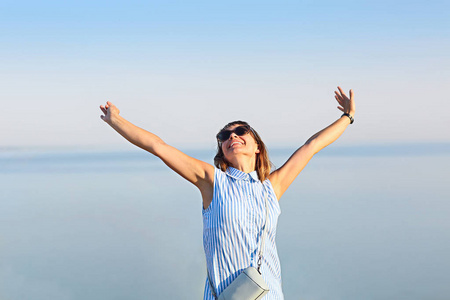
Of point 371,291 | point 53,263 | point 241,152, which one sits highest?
point 241,152

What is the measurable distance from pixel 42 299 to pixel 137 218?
4.64 meters

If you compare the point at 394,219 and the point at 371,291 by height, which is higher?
the point at 394,219

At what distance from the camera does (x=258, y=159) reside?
4.08 meters

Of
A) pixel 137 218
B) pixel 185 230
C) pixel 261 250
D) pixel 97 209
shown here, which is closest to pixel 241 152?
pixel 261 250

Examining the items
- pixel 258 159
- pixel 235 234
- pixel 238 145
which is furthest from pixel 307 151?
pixel 235 234

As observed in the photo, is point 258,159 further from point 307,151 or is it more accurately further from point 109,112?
point 109,112

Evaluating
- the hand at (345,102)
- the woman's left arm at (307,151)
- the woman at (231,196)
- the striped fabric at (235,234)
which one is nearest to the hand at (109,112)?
the woman at (231,196)

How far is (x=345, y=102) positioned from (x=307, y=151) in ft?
2.30

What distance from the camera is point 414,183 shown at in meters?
17.5

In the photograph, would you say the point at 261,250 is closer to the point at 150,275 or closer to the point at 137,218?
the point at 150,275

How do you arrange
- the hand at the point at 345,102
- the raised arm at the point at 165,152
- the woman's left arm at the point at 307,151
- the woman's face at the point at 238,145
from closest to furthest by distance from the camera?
the raised arm at the point at 165,152, the woman's face at the point at 238,145, the woman's left arm at the point at 307,151, the hand at the point at 345,102

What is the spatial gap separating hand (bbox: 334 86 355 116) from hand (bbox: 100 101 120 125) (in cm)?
173

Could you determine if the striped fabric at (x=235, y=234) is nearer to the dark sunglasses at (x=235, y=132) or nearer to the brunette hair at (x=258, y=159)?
the brunette hair at (x=258, y=159)

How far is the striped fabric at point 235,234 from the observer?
3682 mm
